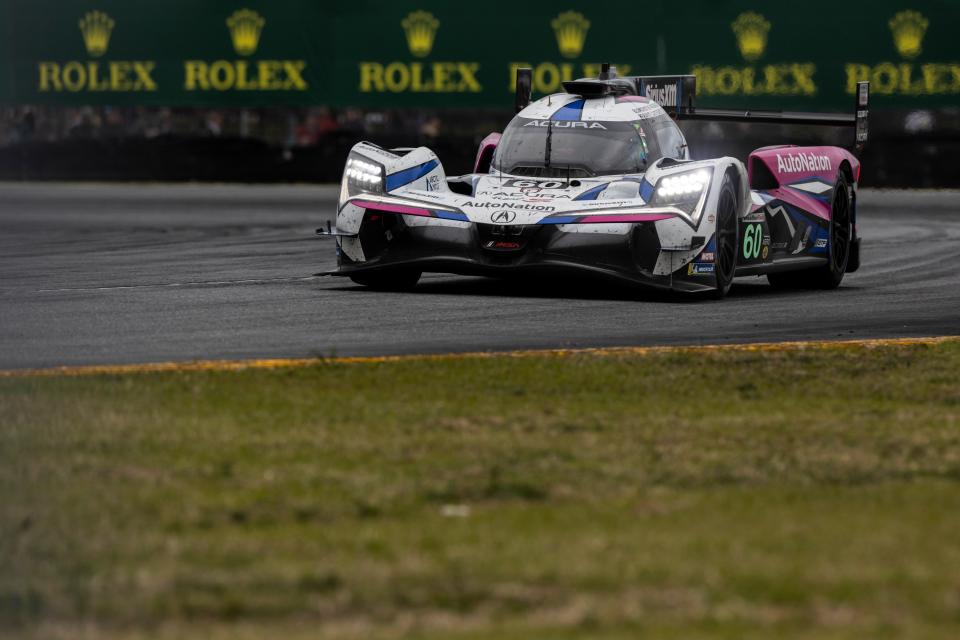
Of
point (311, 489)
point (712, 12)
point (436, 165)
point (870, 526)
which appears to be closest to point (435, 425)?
point (311, 489)

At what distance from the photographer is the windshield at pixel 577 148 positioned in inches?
523

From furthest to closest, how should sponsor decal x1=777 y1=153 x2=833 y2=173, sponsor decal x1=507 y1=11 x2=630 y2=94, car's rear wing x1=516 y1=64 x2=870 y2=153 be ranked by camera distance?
sponsor decal x1=507 y1=11 x2=630 y2=94, car's rear wing x1=516 y1=64 x2=870 y2=153, sponsor decal x1=777 y1=153 x2=833 y2=173

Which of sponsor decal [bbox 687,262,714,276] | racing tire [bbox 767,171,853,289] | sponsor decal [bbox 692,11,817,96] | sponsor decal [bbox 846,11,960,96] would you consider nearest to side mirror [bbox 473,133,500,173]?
racing tire [bbox 767,171,853,289]

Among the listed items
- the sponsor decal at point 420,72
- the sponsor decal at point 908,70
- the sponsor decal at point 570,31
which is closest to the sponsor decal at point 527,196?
the sponsor decal at point 908,70

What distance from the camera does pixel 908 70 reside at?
25641 mm

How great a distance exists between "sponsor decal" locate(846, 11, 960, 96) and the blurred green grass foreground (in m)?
17.5

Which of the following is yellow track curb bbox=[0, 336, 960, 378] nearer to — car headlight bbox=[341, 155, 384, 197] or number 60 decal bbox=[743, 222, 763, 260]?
number 60 decal bbox=[743, 222, 763, 260]

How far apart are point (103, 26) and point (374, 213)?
55.4 ft

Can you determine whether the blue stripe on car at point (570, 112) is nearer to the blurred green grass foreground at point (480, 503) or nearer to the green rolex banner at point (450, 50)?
the blurred green grass foreground at point (480, 503)

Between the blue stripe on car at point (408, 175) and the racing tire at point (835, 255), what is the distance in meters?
2.75

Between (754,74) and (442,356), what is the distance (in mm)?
17509

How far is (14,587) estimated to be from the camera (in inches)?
185

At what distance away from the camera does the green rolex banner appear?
1013 inches

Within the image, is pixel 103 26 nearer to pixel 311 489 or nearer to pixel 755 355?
pixel 755 355
